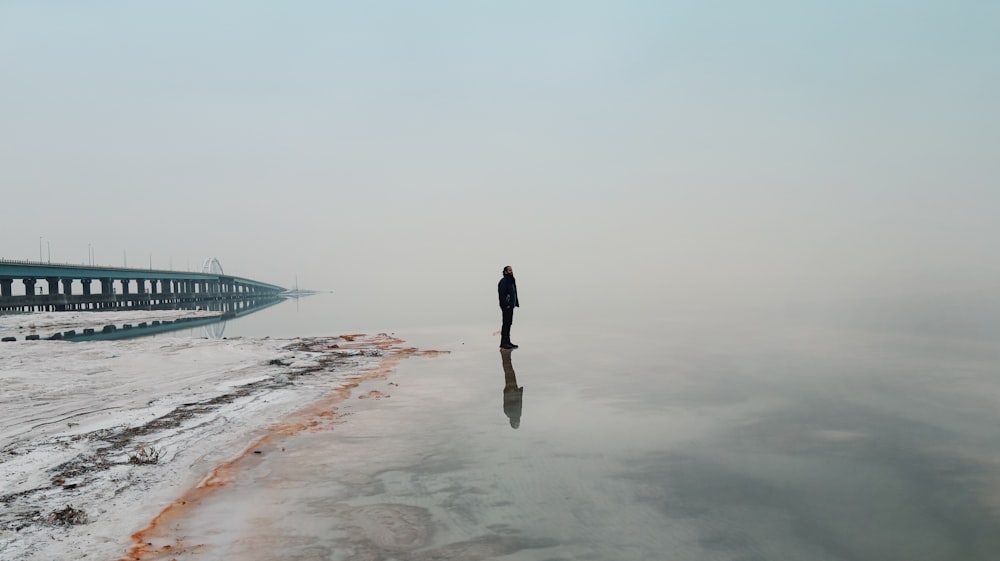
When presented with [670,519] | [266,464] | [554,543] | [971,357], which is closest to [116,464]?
[266,464]

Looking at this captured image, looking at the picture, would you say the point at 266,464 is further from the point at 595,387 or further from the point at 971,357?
the point at 971,357

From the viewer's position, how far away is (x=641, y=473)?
5559 millimetres

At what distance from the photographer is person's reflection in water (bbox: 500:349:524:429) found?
7934 millimetres

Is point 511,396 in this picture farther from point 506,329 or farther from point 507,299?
point 507,299

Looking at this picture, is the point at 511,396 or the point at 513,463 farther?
the point at 511,396

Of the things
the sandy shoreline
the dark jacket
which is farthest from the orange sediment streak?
the dark jacket

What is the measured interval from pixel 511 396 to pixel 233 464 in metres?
4.48

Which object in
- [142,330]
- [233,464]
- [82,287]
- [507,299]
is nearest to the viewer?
[233,464]

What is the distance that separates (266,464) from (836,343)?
570 inches

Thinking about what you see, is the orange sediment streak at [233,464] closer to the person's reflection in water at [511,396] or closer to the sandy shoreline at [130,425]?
the sandy shoreline at [130,425]

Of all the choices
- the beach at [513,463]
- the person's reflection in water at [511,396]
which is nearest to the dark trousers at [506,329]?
the person's reflection in water at [511,396]

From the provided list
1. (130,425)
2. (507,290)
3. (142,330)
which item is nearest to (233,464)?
(130,425)

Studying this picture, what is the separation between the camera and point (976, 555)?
3.84 m

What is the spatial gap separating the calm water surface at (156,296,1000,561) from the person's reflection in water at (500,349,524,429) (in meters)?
0.06
